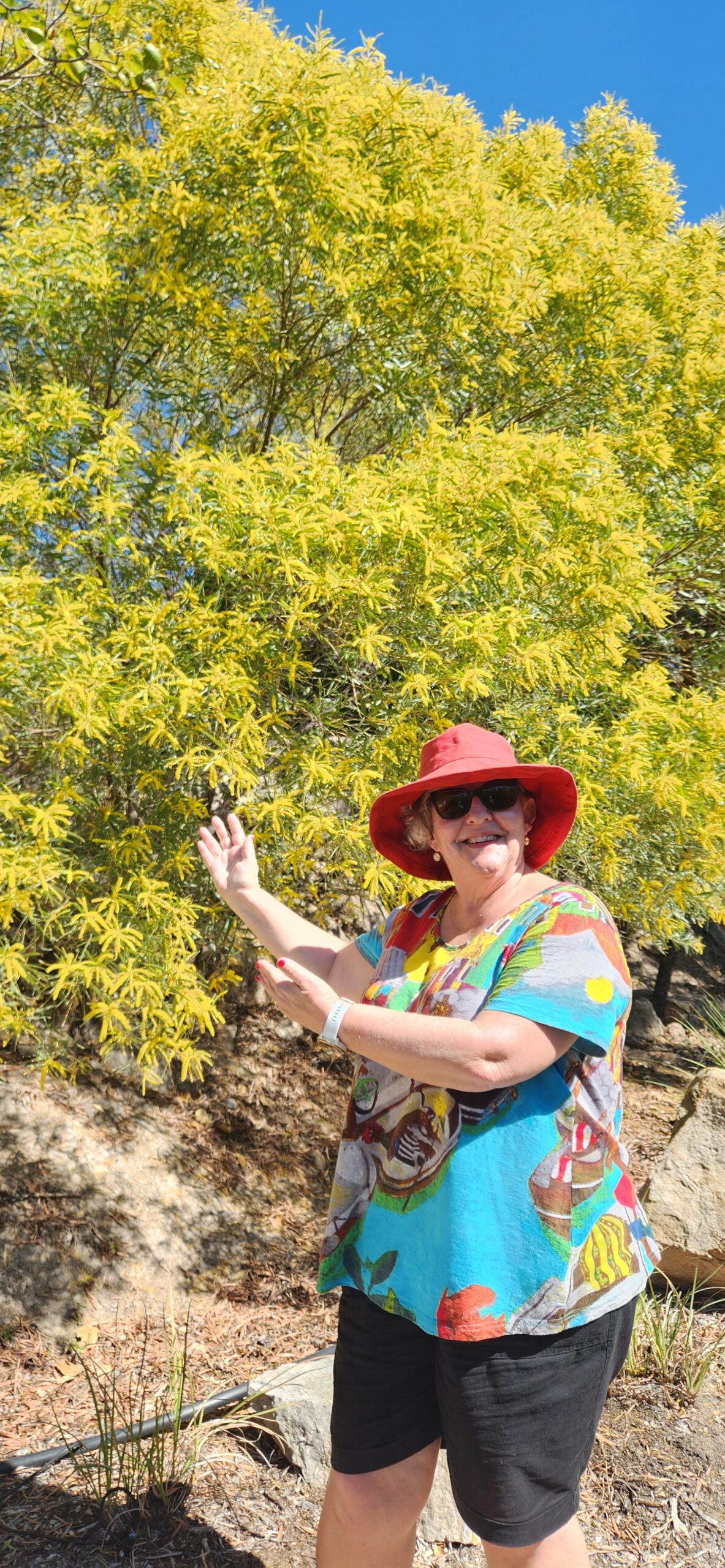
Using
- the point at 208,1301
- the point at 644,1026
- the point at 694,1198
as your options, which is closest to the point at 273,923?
the point at 694,1198

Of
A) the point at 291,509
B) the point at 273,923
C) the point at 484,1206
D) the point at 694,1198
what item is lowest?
the point at 694,1198

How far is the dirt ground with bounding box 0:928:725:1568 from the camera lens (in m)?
2.45

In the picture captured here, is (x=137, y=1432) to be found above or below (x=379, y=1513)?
below

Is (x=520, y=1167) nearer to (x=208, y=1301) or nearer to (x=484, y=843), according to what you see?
(x=484, y=843)

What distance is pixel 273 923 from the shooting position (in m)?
1.93

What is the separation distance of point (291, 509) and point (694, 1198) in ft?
8.65

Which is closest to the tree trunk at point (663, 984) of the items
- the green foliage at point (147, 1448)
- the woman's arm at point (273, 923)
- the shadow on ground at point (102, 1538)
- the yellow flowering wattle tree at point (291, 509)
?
the yellow flowering wattle tree at point (291, 509)

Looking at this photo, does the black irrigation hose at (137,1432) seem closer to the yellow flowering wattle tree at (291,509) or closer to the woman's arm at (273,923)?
the yellow flowering wattle tree at (291,509)

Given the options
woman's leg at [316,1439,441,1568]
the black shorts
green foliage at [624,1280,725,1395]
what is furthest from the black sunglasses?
green foliage at [624,1280,725,1395]

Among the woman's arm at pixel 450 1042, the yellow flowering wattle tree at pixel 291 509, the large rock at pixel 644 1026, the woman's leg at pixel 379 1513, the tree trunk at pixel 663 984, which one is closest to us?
the woman's arm at pixel 450 1042

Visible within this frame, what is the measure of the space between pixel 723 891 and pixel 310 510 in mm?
2724

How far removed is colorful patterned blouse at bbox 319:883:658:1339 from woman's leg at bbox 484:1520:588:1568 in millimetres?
337

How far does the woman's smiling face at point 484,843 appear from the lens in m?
1.65

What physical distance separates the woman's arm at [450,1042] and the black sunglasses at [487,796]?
0.36 metres
